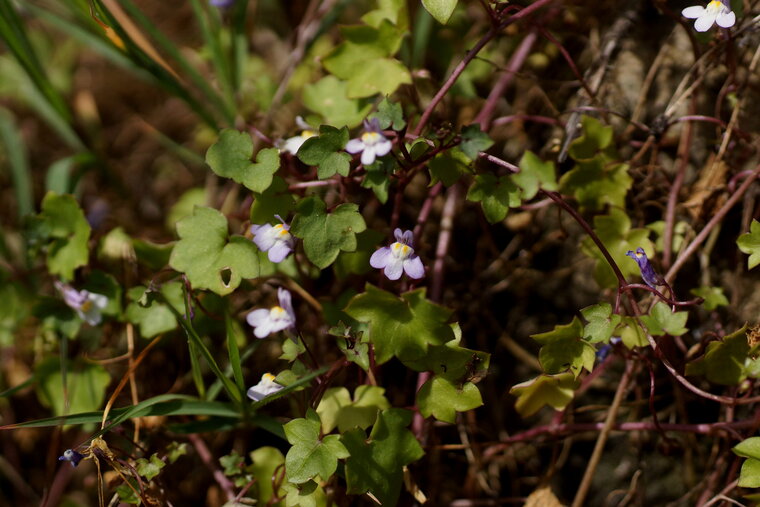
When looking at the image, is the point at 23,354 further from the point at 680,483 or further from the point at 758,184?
the point at 758,184

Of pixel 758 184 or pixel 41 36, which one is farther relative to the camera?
pixel 41 36

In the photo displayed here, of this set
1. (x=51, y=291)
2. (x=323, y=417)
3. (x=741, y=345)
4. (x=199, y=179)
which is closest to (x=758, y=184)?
(x=741, y=345)

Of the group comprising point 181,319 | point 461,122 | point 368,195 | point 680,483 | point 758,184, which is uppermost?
point 758,184

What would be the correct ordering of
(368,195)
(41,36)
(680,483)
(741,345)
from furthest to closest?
(41,36) → (368,195) → (680,483) → (741,345)

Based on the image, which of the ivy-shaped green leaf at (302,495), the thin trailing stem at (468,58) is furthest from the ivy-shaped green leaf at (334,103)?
the ivy-shaped green leaf at (302,495)

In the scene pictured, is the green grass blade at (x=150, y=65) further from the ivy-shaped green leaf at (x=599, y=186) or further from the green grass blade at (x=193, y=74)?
the ivy-shaped green leaf at (x=599, y=186)

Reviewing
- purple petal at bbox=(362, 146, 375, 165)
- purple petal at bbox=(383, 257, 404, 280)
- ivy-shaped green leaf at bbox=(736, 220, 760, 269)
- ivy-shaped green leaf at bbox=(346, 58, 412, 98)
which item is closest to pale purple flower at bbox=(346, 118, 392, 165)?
purple petal at bbox=(362, 146, 375, 165)

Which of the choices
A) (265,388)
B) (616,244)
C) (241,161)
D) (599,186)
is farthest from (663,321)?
(241,161)

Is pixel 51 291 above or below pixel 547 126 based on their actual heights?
below
